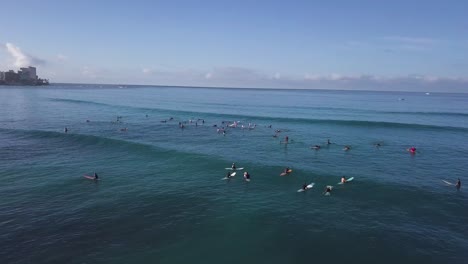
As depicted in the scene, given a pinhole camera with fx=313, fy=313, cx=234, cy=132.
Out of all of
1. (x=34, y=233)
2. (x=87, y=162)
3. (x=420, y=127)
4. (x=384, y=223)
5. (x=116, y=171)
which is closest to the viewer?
(x=34, y=233)

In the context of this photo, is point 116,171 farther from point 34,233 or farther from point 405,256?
point 405,256

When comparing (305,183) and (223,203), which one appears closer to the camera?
(223,203)

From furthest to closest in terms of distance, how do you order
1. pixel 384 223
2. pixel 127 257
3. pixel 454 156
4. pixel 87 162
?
1. pixel 454 156
2. pixel 87 162
3. pixel 384 223
4. pixel 127 257

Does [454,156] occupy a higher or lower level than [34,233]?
higher

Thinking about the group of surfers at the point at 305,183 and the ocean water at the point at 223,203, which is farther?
the group of surfers at the point at 305,183

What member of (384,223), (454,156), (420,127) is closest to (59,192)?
(384,223)

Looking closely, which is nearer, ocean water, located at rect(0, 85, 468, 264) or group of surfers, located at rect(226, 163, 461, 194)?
ocean water, located at rect(0, 85, 468, 264)

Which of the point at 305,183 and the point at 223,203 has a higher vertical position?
the point at 305,183

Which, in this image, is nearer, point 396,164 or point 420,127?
point 396,164

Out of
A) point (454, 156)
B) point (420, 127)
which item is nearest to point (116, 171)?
point (454, 156)
